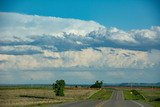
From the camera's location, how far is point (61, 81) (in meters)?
99.3

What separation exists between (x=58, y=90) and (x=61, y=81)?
282 centimetres

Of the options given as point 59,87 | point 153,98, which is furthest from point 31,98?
point 153,98

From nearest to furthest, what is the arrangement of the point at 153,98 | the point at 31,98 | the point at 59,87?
the point at 31,98 < the point at 153,98 < the point at 59,87

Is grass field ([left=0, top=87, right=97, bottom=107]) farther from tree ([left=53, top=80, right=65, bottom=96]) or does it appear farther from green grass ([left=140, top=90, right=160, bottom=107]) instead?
green grass ([left=140, top=90, right=160, bottom=107])

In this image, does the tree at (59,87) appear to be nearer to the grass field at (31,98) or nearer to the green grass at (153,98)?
the grass field at (31,98)

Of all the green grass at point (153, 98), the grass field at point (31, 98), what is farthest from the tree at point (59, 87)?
the green grass at point (153, 98)

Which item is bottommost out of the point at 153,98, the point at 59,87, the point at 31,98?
the point at 153,98

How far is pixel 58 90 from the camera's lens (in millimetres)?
97500

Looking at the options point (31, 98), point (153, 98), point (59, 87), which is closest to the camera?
point (31, 98)

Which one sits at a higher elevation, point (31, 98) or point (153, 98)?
point (31, 98)

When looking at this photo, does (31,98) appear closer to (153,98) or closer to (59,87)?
(59,87)

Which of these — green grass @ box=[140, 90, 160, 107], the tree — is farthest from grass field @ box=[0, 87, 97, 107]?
green grass @ box=[140, 90, 160, 107]

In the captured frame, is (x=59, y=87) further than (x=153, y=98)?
Yes

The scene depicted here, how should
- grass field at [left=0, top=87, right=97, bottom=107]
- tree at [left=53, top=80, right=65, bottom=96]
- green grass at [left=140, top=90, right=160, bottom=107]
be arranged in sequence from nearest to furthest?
1. grass field at [left=0, top=87, right=97, bottom=107]
2. green grass at [left=140, top=90, right=160, bottom=107]
3. tree at [left=53, top=80, right=65, bottom=96]
